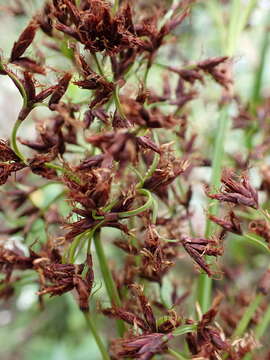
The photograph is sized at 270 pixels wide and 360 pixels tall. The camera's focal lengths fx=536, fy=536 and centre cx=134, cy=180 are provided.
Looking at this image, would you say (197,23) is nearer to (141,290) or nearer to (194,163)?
(194,163)

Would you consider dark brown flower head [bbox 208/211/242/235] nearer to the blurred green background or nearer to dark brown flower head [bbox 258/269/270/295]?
dark brown flower head [bbox 258/269/270/295]

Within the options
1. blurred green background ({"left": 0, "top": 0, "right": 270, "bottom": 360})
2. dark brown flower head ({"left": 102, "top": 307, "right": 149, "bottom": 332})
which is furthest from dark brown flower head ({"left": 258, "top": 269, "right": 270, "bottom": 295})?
blurred green background ({"left": 0, "top": 0, "right": 270, "bottom": 360})

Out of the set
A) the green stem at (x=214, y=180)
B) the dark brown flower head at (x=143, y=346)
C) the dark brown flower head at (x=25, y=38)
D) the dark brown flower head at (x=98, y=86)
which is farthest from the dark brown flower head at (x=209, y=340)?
the dark brown flower head at (x=25, y=38)

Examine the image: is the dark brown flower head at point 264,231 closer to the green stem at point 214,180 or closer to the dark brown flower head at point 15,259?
the green stem at point 214,180

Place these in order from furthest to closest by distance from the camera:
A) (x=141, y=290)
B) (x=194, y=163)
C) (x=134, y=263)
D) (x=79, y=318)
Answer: (x=79, y=318) → (x=194, y=163) → (x=134, y=263) → (x=141, y=290)

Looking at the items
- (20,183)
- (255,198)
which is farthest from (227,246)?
(255,198)

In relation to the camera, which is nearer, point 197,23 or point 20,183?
point 20,183
